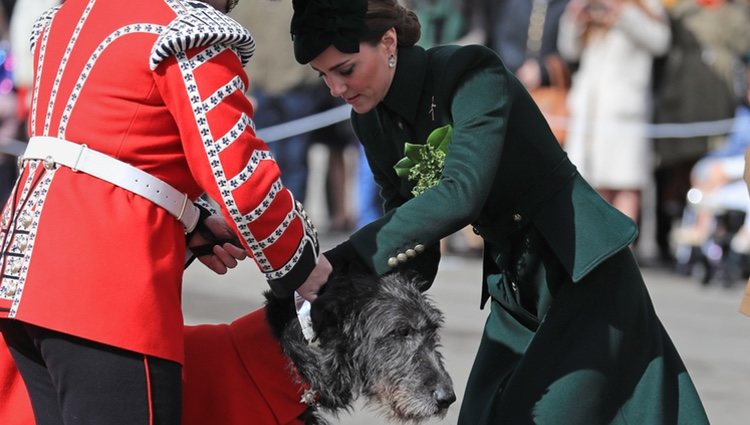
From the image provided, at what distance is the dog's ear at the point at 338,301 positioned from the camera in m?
3.57

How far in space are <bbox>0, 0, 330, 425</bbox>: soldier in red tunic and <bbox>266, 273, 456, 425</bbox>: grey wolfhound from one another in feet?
1.05

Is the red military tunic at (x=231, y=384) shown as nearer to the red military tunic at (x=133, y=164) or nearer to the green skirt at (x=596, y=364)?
the red military tunic at (x=133, y=164)

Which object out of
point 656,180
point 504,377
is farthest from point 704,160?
point 504,377

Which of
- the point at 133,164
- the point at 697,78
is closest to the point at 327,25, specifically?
the point at 133,164

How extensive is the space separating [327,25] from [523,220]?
808mm

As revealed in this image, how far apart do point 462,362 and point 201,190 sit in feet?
13.6

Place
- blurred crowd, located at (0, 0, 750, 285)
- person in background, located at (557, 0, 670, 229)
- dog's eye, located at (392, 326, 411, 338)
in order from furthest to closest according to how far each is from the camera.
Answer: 1. person in background, located at (557, 0, 670, 229)
2. blurred crowd, located at (0, 0, 750, 285)
3. dog's eye, located at (392, 326, 411, 338)

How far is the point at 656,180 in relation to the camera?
1241cm

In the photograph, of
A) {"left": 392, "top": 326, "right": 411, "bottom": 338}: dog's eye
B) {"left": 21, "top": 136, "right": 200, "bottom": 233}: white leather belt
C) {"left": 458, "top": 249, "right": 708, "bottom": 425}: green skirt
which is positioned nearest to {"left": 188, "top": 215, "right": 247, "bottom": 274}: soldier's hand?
{"left": 21, "top": 136, "right": 200, "bottom": 233}: white leather belt

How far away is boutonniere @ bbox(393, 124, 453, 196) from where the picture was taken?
3.74 metres

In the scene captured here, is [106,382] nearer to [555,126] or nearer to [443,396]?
[443,396]

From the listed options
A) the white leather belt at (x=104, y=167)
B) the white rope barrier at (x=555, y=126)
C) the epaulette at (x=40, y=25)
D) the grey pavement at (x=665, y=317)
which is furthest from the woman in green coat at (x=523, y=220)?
the white rope barrier at (x=555, y=126)

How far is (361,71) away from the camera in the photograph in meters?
3.76

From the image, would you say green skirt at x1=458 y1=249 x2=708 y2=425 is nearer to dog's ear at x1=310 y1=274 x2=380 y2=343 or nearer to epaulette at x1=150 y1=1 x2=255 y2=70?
dog's ear at x1=310 y1=274 x2=380 y2=343
